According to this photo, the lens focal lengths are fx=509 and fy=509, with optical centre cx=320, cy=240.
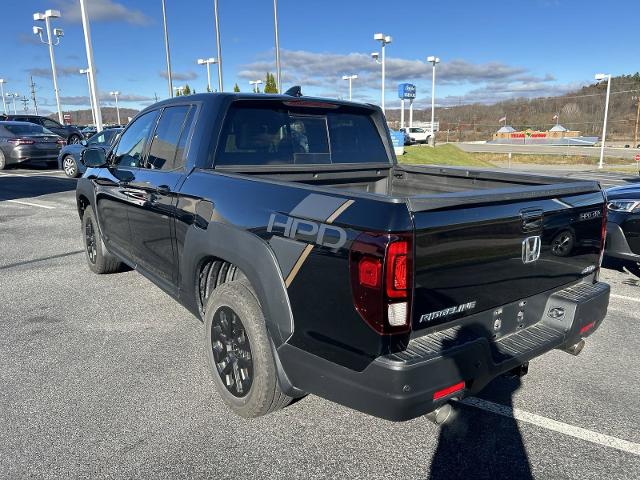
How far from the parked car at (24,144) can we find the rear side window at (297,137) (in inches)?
627

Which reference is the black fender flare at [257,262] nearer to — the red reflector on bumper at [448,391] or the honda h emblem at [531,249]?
the red reflector on bumper at [448,391]

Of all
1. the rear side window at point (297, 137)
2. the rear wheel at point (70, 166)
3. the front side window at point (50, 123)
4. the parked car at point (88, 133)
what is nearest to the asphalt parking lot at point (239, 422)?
the rear side window at point (297, 137)

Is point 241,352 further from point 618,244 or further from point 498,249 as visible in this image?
point 618,244

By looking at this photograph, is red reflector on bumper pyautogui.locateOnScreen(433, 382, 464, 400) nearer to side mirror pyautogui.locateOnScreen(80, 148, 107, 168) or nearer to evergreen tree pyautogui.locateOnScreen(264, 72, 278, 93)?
side mirror pyautogui.locateOnScreen(80, 148, 107, 168)

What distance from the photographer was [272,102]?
12.1ft

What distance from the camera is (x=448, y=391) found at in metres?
2.21

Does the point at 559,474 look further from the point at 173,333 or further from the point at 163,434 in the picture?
the point at 173,333

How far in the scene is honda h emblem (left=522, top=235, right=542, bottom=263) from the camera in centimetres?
256

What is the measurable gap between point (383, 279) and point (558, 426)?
1648 millimetres

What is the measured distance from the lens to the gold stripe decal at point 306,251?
7.17 feet

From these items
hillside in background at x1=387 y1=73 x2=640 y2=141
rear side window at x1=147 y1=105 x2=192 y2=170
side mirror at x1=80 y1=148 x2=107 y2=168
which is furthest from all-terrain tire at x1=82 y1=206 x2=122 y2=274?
hillside in background at x1=387 y1=73 x2=640 y2=141

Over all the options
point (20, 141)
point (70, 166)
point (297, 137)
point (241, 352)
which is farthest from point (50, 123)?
point (241, 352)

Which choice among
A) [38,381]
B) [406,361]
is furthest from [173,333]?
[406,361]

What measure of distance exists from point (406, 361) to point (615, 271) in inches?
208
